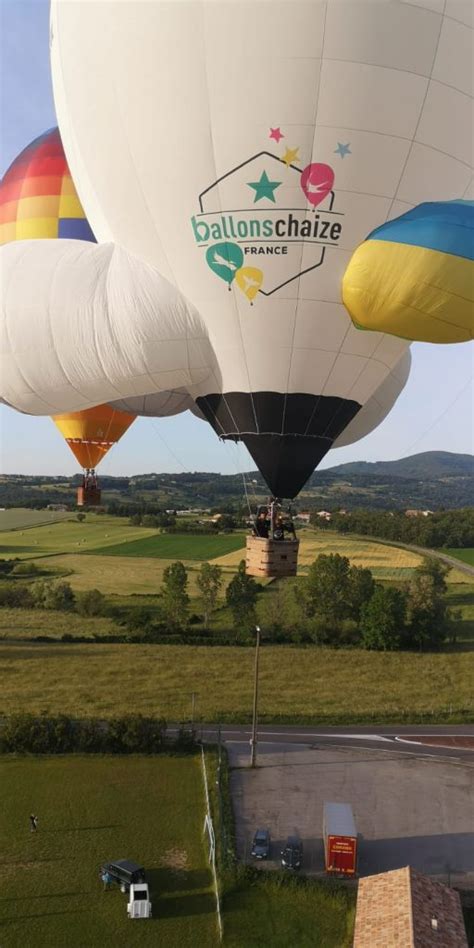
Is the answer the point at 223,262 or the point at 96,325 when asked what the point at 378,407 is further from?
the point at 96,325

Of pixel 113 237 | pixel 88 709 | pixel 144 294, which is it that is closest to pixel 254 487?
pixel 144 294

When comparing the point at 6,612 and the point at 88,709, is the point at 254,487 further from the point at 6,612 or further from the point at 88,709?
the point at 6,612

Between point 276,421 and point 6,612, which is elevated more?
point 276,421

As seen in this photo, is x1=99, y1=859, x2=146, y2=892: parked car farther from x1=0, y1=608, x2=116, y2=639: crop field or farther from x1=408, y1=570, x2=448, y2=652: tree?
x1=408, y1=570, x2=448, y2=652: tree

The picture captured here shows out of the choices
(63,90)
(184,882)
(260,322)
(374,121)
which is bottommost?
(184,882)

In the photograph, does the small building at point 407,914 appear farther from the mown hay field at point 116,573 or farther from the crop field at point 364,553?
the crop field at point 364,553

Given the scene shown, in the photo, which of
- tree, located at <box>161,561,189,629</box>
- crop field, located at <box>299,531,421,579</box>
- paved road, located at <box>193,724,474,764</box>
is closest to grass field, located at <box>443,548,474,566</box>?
crop field, located at <box>299,531,421,579</box>

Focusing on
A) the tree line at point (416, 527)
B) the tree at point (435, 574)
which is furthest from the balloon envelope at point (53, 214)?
the tree line at point (416, 527)
